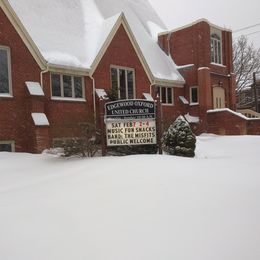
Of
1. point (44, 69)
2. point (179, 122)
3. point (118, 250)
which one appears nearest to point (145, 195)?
point (118, 250)

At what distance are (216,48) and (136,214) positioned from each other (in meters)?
24.8

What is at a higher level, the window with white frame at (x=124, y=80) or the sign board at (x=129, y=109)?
the window with white frame at (x=124, y=80)

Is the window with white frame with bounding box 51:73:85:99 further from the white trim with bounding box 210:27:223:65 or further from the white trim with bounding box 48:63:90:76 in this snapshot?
the white trim with bounding box 210:27:223:65

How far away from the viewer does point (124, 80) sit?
2108cm

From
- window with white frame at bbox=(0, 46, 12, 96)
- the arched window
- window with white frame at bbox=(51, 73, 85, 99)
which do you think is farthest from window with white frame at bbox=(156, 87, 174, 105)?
window with white frame at bbox=(0, 46, 12, 96)

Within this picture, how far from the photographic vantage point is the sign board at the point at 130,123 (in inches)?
451

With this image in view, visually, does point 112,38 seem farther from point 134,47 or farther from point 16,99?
point 16,99

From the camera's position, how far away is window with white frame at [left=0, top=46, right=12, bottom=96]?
15375 mm

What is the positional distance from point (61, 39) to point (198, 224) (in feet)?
52.8

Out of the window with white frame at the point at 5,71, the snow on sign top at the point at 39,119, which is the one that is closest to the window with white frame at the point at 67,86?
the snow on sign top at the point at 39,119

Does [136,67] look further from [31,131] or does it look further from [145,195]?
[145,195]

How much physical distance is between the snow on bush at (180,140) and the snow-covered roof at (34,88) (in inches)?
254

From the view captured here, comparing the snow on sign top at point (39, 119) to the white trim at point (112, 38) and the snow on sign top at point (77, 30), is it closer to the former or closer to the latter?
the snow on sign top at point (77, 30)

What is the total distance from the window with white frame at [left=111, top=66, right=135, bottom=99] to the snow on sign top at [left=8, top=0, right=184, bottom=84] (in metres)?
1.91
